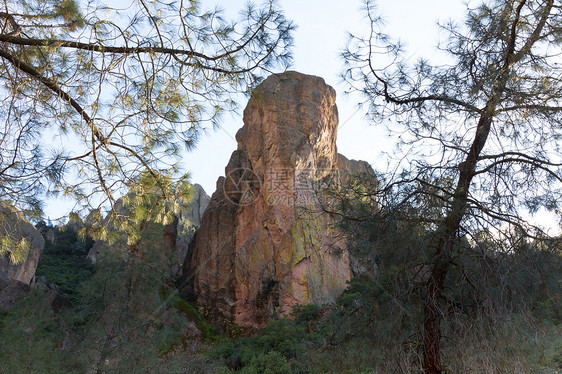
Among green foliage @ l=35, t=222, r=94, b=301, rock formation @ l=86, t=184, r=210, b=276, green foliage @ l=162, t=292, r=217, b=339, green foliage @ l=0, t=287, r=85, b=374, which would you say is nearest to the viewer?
rock formation @ l=86, t=184, r=210, b=276

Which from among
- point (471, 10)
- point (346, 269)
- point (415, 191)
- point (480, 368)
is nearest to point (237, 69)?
point (415, 191)

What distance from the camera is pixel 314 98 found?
19.2 m

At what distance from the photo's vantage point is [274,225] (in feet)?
58.2

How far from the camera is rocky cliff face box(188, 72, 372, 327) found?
17031mm

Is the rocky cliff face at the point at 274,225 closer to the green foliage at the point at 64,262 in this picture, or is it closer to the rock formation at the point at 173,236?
the rock formation at the point at 173,236

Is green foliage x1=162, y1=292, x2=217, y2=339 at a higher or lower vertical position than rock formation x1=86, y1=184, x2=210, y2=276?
lower

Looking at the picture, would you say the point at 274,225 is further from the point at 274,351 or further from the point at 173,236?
the point at 173,236

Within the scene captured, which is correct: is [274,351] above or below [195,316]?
below

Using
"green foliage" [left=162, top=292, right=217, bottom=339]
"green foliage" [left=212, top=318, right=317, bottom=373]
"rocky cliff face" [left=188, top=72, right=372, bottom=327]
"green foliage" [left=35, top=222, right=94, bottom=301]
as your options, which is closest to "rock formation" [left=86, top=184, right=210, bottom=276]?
"green foliage" [left=35, top=222, right=94, bottom=301]

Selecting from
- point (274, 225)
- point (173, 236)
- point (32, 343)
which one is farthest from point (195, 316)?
point (32, 343)

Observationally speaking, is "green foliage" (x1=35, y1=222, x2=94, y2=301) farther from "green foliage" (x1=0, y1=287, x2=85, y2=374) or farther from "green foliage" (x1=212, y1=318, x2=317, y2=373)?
"green foliage" (x1=0, y1=287, x2=85, y2=374)

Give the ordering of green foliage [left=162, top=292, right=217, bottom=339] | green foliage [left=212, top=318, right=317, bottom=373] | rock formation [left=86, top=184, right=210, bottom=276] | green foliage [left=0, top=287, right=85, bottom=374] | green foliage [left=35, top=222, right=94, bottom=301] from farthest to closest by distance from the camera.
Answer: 1. green foliage [left=35, top=222, right=94, bottom=301]
2. green foliage [left=162, top=292, right=217, bottom=339]
3. green foliage [left=212, top=318, right=317, bottom=373]
4. green foliage [left=0, top=287, right=85, bottom=374]
5. rock formation [left=86, top=184, right=210, bottom=276]

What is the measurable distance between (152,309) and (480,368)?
934 cm

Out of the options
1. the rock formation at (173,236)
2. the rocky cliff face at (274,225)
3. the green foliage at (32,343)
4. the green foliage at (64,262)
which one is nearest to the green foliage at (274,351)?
the rocky cliff face at (274,225)
